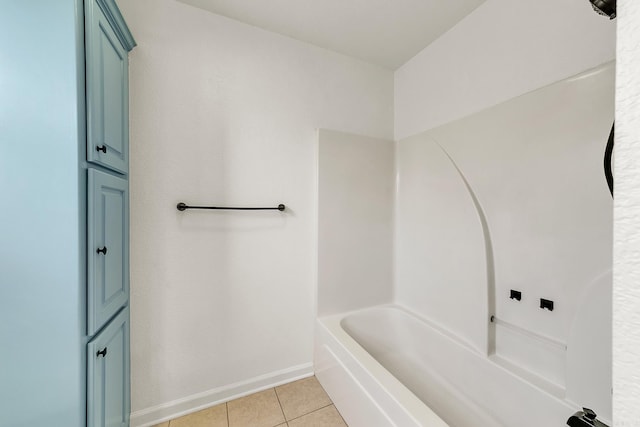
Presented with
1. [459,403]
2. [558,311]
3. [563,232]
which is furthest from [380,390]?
[563,232]

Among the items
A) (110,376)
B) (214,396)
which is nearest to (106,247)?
(110,376)

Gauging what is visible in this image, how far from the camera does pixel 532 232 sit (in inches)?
48.7

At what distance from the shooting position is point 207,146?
1528mm

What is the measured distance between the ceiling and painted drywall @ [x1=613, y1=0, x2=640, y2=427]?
5.19 feet

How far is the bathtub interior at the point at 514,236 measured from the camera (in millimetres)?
1034

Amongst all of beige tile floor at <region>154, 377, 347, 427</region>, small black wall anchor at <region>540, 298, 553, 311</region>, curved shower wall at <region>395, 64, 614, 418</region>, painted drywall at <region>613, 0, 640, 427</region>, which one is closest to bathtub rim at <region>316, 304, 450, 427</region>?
beige tile floor at <region>154, 377, 347, 427</region>

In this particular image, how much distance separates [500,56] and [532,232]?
3.32ft

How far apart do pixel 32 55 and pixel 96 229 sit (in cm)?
64

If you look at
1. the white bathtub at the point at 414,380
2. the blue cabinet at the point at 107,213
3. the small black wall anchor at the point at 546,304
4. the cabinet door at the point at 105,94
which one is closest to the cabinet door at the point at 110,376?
the blue cabinet at the point at 107,213

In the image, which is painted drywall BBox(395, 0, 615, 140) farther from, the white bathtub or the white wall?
the white bathtub

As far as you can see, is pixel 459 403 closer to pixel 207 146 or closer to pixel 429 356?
pixel 429 356

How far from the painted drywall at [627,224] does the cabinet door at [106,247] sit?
1.41 metres

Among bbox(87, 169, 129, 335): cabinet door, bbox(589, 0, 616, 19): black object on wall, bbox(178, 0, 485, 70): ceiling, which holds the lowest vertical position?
bbox(87, 169, 129, 335): cabinet door

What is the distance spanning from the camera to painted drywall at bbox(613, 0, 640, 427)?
27 cm
